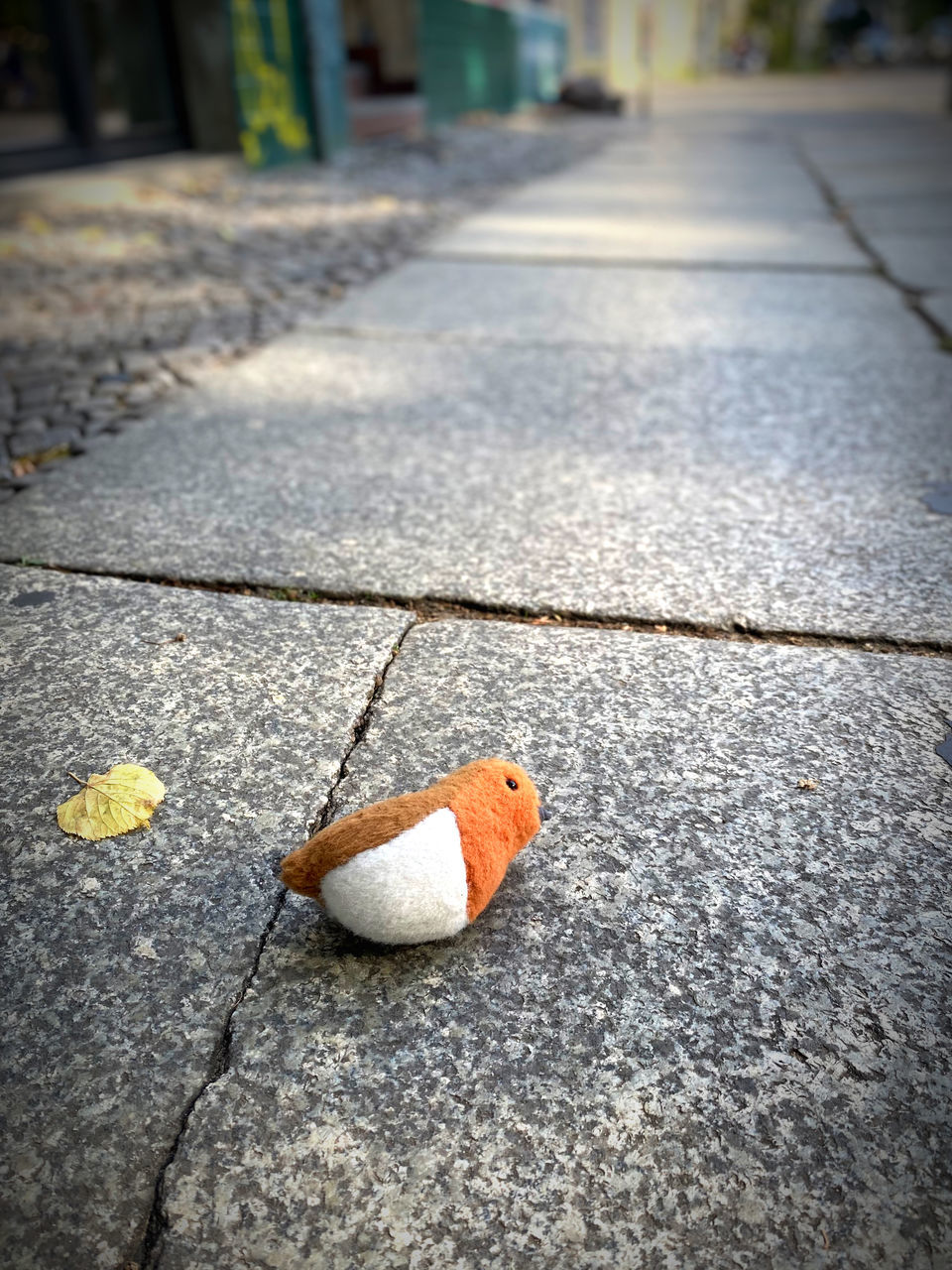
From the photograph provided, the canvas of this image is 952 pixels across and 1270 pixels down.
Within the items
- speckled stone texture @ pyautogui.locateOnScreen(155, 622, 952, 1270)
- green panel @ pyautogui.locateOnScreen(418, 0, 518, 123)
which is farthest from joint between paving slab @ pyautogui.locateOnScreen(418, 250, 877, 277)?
green panel @ pyautogui.locateOnScreen(418, 0, 518, 123)

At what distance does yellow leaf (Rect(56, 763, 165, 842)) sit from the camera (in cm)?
94

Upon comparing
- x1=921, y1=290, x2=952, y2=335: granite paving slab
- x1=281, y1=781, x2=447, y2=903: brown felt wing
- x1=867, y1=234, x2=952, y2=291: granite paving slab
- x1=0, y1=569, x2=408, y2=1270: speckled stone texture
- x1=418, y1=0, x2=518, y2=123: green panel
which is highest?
x1=418, y1=0, x2=518, y2=123: green panel

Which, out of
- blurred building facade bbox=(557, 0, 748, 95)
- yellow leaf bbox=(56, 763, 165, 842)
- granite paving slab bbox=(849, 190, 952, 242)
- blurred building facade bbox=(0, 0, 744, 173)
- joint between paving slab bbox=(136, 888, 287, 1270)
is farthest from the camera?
blurred building facade bbox=(557, 0, 748, 95)

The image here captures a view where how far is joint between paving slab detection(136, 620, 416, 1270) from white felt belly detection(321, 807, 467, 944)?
0.08 m

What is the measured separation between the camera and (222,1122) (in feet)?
2.25

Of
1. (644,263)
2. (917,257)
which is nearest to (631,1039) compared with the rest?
(644,263)

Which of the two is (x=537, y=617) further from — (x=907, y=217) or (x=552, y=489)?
(x=907, y=217)

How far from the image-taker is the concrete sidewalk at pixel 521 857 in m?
0.65

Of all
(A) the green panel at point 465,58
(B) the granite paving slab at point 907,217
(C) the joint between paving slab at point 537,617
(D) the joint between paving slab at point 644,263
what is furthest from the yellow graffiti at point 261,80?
(C) the joint between paving slab at point 537,617

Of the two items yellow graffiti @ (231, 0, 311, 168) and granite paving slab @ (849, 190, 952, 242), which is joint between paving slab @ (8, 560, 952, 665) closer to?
granite paving slab @ (849, 190, 952, 242)

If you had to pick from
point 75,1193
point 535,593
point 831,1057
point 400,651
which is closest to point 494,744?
point 400,651

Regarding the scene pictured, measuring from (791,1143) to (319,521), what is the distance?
3.93 ft

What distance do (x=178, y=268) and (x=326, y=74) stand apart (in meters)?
3.19

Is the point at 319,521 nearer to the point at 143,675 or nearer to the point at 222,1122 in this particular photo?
the point at 143,675
